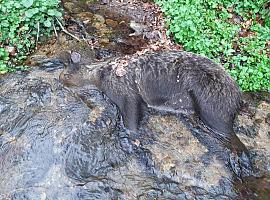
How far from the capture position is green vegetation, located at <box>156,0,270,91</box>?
6980 millimetres

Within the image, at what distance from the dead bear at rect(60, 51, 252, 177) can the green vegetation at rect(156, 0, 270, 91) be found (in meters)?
0.87

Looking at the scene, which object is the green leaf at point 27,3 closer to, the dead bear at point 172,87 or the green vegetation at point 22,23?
the green vegetation at point 22,23

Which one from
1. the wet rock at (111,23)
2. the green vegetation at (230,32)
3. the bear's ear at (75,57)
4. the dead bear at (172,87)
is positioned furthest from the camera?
the wet rock at (111,23)

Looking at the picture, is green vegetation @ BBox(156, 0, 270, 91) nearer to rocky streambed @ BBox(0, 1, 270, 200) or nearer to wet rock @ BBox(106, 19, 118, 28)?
rocky streambed @ BBox(0, 1, 270, 200)

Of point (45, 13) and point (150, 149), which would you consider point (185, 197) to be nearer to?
point (150, 149)

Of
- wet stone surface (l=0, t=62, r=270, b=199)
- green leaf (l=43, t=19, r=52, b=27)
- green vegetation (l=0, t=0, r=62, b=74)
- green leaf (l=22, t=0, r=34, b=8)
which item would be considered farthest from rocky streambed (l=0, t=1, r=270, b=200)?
green leaf (l=22, t=0, r=34, b=8)

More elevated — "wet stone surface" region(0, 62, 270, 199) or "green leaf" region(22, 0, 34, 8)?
"green leaf" region(22, 0, 34, 8)

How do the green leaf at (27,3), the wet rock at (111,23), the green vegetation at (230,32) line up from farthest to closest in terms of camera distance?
1. the wet rock at (111,23)
2. the green vegetation at (230,32)
3. the green leaf at (27,3)

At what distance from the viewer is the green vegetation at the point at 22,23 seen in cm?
686

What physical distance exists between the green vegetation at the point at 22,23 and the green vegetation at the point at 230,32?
83.9 inches

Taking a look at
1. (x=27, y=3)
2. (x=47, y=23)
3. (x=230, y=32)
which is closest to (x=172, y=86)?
(x=230, y=32)

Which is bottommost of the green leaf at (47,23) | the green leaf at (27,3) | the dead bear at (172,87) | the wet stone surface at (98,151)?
the wet stone surface at (98,151)

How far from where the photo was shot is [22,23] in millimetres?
6996

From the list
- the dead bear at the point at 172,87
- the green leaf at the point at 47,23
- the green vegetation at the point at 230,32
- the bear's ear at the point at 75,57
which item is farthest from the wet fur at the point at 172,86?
the green leaf at the point at 47,23
